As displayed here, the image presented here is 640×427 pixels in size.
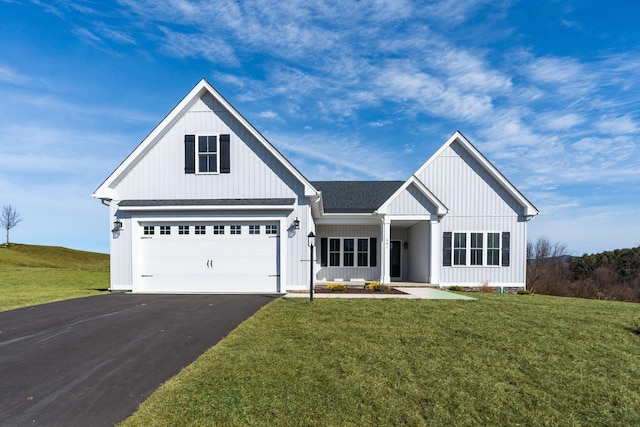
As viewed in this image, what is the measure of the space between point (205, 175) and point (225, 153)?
1227 mm

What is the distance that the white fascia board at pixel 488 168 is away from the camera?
15602 mm

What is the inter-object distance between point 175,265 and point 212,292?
187 centimetres

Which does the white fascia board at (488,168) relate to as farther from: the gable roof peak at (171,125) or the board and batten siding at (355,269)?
the gable roof peak at (171,125)

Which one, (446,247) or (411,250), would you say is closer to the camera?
(446,247)

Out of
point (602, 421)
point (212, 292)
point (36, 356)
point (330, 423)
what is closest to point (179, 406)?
point (330, 423)

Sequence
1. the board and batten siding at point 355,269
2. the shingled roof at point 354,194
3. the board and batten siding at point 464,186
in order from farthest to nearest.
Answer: the board and batten siding at point 355,269 → the shingled roof at point 354,194 → the board and batten siding at point 464,186

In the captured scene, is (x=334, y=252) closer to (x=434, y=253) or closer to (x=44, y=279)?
(x=434, y=253)

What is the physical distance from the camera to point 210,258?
42.3ft

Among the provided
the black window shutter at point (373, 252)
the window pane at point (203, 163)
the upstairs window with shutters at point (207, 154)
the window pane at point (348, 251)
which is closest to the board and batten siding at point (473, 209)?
the black window shutter at point (373, 252)

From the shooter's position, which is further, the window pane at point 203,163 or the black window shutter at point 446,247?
the black window shutter at point 446,247

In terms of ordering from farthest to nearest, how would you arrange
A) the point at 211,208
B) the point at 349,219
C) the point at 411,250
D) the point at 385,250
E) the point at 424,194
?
the point at 411,250 → the point at 349,219 → the point at 385,250 → the point at 424,194 → the point at 211,208

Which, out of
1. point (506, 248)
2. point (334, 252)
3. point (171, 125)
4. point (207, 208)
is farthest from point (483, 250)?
point (171, 125)

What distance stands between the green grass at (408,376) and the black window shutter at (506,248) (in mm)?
8053

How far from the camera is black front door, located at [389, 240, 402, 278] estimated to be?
707 inches
